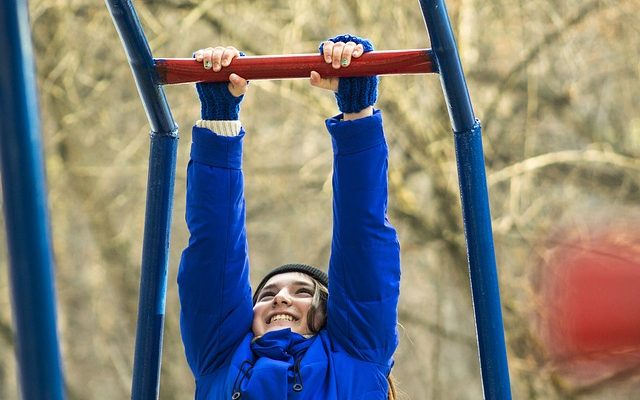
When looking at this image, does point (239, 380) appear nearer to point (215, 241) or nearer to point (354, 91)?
point (215, 241)

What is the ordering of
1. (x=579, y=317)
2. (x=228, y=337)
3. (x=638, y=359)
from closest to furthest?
(x=228, y=337) < (x=579, y=317) < (x=638, y=359)

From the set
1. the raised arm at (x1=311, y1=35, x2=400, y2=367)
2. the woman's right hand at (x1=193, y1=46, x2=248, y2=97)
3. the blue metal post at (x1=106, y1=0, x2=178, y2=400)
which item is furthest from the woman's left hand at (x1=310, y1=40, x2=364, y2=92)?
the blue metal post at (x1=106, y1=0, x2=178, y2=400)

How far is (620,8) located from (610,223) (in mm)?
918

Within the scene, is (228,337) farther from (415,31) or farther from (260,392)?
(415,31)

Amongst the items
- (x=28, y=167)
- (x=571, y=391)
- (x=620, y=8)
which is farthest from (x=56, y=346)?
(x=620, y=8)

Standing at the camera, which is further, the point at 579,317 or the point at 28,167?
the point at 579,317

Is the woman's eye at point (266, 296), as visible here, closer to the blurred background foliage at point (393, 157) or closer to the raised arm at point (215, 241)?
the raised arm at point (215, 241)

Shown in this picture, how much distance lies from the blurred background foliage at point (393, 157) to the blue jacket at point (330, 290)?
2859mm

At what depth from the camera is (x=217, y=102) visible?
1.62 metres

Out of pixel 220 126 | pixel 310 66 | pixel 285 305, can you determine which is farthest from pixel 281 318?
pixel 310 66

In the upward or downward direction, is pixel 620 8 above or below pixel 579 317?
above

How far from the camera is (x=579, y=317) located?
12.6 feet

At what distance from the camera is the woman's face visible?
5.61 feet

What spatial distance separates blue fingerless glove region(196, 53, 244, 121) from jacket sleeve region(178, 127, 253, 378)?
31 millimetres
